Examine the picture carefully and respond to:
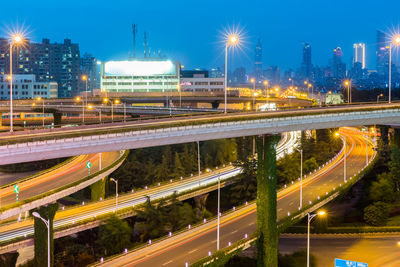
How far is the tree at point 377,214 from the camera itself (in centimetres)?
5744

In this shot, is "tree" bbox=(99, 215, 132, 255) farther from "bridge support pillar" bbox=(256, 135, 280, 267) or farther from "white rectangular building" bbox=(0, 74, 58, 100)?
"white rectangular building" bbox=(0, 74, 58, 100)

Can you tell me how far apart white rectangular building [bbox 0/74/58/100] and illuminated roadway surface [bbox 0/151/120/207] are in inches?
3649

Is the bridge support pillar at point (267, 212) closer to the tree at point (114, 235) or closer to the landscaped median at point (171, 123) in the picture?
the landscaped median at point (171, 123)

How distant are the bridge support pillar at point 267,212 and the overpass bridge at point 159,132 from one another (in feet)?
9.10

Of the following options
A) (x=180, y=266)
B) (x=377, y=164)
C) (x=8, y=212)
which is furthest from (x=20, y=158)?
(x=377, y=164)

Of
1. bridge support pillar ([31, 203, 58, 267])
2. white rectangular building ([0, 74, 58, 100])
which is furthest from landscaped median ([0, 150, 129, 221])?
white rectangular building ([0, 74, 58, 100])

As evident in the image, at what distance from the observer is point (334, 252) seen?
48.2 metres

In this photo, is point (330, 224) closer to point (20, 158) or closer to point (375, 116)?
point (375, 116)

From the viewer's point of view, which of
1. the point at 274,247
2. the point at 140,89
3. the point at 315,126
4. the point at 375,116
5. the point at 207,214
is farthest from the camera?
the point at 140,89

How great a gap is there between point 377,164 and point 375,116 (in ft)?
99.3

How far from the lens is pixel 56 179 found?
51.5m

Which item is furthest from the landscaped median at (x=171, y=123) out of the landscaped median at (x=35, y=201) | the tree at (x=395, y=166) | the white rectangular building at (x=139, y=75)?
the white rectangular building at (x=139, y=75)

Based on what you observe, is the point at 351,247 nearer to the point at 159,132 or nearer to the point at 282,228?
the point at 282,228

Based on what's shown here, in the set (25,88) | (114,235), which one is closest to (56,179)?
(114,235)
